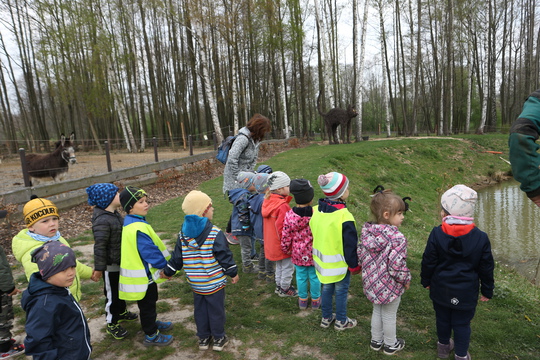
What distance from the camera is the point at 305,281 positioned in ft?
11.5

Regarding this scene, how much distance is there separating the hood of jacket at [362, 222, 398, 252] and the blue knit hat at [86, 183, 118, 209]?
95.1 inches

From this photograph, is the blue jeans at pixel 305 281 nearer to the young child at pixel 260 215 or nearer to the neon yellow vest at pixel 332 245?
the neon yellow vest at pixel 332 245

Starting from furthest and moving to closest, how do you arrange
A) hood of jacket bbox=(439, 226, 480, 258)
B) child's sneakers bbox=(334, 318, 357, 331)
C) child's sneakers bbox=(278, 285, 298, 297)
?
1. child's sneakers bbox=(278, 285, 298, 297)
2. child's sneakers bbox=(334, 318, 357, 331)
3. hood of jacket bbox=(439, 226, 480, 258)

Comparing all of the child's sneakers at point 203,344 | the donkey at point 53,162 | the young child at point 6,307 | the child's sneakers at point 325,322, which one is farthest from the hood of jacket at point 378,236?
the donkey at point 53,162

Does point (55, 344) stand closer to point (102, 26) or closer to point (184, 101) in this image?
point (102, 26)

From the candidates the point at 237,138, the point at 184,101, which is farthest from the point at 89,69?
the point at 237,138

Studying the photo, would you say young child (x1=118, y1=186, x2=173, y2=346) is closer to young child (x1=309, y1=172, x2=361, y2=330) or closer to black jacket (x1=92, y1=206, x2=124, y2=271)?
black jacket (x1=92, y1=206, x2=124, y2=271)

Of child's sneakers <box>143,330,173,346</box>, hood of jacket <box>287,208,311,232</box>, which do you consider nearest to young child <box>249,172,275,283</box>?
hood of jacket <box>287,208,311,232</box>

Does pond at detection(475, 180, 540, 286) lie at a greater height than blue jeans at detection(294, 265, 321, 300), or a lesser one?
lesser

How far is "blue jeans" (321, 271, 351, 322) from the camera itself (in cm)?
306

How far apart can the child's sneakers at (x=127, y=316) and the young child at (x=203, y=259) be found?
98 centimetres

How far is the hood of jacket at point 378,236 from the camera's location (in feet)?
8.68

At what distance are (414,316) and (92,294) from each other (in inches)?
155

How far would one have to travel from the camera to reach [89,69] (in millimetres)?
21812
